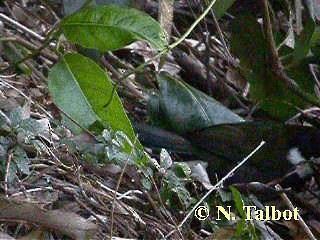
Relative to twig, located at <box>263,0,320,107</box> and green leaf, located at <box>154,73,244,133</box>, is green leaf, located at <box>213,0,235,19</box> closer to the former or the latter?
twig, located at <box>263,0,320,107</box>

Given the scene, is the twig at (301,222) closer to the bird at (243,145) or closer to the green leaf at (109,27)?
the bird at (243,145)

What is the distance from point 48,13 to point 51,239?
64.0 inches

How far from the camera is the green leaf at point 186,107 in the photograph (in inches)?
109

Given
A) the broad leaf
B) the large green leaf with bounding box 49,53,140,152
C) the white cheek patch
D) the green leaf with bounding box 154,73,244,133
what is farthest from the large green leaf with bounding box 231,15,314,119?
the large green leaf with bounding box 49,53,140,152

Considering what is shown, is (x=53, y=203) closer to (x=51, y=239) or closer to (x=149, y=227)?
(x=51, y=239)

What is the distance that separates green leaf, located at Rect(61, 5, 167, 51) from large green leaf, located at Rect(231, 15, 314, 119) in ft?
3.51

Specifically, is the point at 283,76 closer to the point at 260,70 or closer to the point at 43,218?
the point at 260,70

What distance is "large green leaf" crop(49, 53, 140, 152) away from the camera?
180 centimetres

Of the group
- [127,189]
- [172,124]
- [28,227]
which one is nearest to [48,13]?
[172,124]

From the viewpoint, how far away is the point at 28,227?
171 cm

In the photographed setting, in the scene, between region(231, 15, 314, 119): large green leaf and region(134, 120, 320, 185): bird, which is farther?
region(134, 120, 320, 185): bird

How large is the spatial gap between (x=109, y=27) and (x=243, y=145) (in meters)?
1.38

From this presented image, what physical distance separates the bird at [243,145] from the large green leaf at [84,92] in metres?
1.09

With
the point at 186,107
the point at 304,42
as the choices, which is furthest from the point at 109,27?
the point at 186,107
